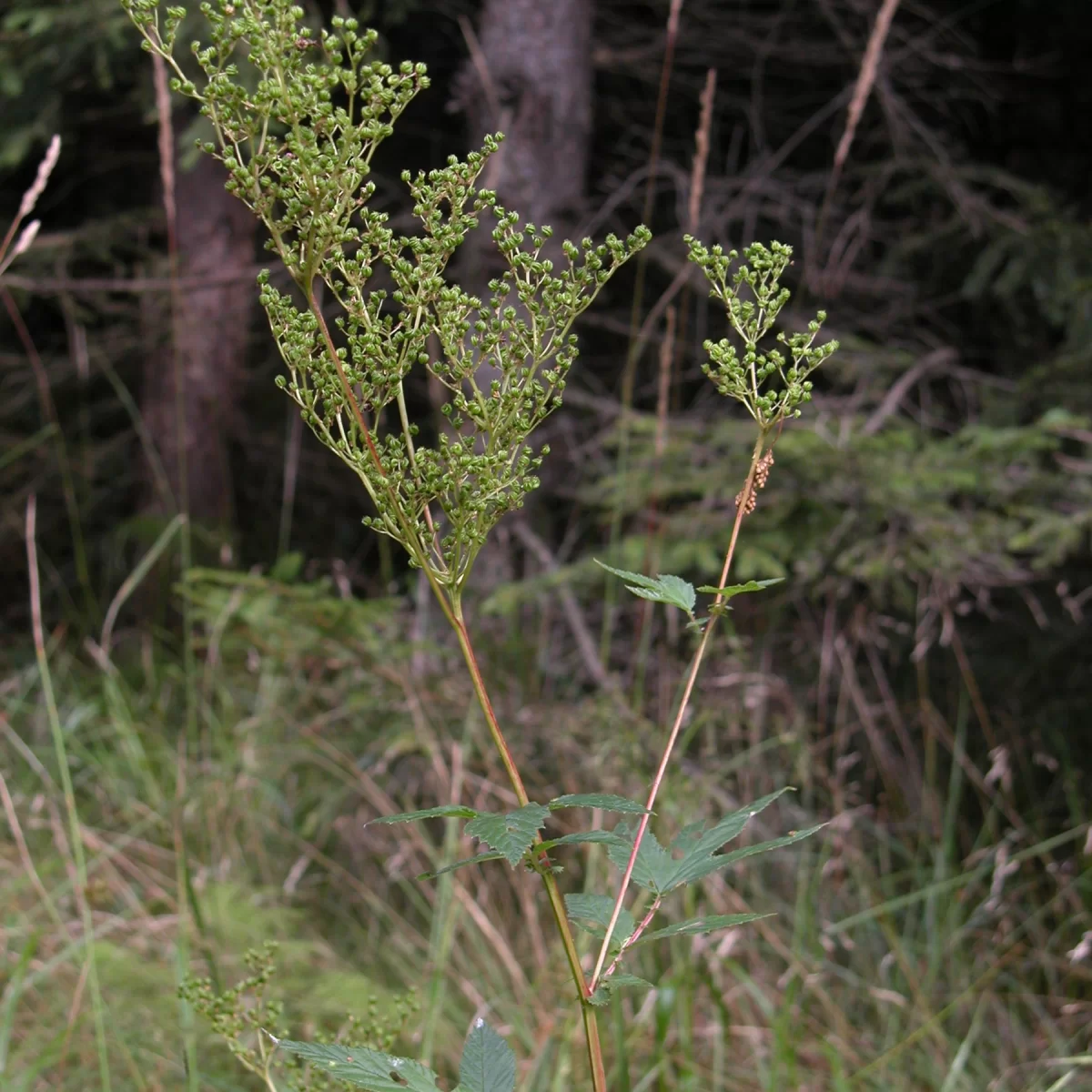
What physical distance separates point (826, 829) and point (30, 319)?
620 centimetres

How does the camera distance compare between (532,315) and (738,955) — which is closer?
(532,315)

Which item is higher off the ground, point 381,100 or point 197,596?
point 381,100

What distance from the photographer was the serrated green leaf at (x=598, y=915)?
0.89 m

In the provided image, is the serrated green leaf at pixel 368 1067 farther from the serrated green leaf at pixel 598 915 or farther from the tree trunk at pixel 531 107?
the tree trunk at pixel 531 107

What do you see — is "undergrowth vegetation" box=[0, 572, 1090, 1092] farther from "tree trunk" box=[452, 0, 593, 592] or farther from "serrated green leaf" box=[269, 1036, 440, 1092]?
"serrated green leaf" box=[269, 1036, 440, 1092]

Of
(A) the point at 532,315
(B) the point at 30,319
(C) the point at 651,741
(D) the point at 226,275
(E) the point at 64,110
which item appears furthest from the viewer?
(B) the point at 30,319

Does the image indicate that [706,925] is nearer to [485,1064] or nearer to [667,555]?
[485,1064]

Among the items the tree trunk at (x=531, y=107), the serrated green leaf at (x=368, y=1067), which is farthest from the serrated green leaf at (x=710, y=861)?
the tree trunk at (x=531, y=107)

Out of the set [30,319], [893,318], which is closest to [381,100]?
[893,318]

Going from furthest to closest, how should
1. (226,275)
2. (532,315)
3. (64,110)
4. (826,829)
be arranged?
(64,110) → (226,275) → (826,829) → (532,315)

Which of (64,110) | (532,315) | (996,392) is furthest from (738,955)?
(64,110)

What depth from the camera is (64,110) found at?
19.7 ft

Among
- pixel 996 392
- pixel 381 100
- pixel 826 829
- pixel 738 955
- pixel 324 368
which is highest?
pixel 381 100

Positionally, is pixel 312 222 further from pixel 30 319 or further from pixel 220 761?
pixel 30 319
